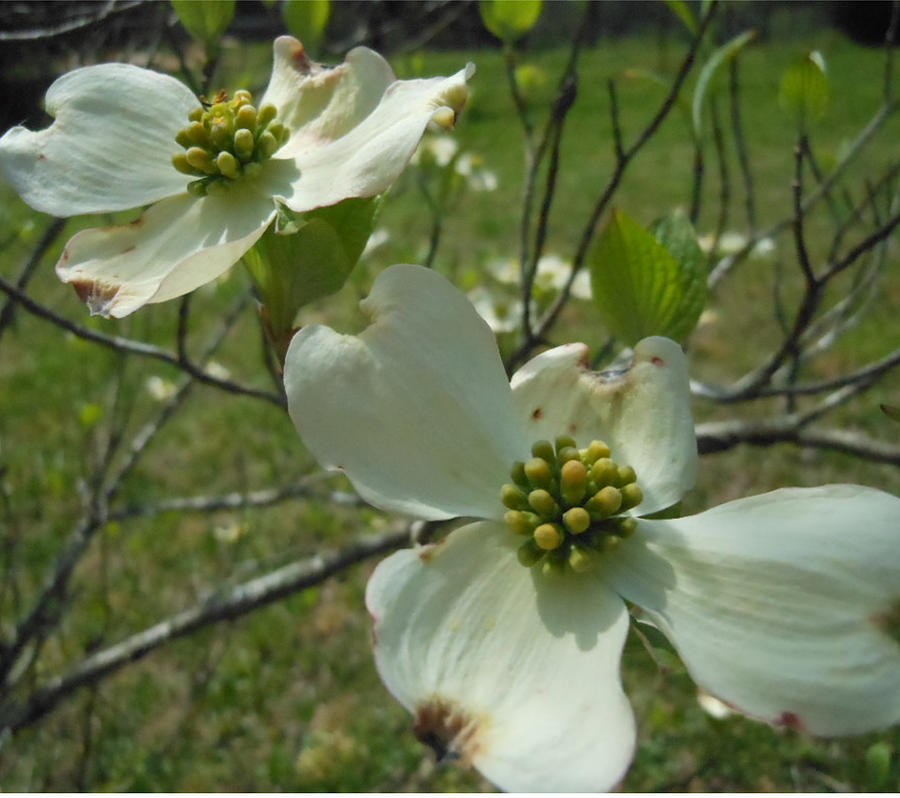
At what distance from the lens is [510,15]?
1.60 feet

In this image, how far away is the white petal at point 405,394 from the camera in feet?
1.02

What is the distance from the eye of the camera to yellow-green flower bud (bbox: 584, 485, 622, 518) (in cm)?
34

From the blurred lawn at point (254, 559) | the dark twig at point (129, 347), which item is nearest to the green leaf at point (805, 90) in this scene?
the blurred lawn at point (254, 559)

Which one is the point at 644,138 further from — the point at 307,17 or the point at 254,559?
the point at 254,559

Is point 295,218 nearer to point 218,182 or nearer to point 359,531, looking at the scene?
point 218,182

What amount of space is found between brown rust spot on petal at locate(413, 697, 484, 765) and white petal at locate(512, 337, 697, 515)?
110mm

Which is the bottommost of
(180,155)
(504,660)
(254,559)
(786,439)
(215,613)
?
(254,559)

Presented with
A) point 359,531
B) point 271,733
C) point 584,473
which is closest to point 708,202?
point 359,531

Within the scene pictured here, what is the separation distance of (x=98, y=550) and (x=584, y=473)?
5.67ft

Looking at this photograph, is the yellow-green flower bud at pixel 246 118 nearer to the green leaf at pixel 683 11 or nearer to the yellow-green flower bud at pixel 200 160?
the yellow-green flower bud at pixel 200 160

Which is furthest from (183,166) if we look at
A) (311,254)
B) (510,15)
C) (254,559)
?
(254,559)

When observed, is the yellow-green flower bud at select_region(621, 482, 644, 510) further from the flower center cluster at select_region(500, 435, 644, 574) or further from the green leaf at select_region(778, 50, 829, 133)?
the green leaf at select_region(778, 50, 829, 133)

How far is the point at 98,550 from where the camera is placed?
1.84 metres

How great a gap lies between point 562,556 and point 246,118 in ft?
0.83
